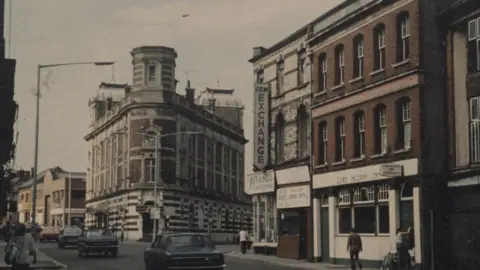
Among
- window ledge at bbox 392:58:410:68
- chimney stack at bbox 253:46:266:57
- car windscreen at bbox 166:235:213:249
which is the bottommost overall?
car windscreen at bbox 166:235:213:249

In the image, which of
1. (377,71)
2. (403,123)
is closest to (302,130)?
(377,71)

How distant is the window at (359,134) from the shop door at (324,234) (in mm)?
4252

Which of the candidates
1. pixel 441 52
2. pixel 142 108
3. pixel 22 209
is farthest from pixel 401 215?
pixel 22 209

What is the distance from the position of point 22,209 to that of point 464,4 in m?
134

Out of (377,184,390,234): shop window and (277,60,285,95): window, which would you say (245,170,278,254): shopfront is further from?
(377,184,390,234): shop window

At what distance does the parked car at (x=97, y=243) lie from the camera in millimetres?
42906

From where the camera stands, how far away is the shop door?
3991 centimetres

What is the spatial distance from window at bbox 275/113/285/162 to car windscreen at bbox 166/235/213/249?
66.2ft

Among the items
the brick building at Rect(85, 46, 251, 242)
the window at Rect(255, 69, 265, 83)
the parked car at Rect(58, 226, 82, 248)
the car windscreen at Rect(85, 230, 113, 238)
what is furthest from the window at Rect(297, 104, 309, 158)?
the brick building at Rect(85, 46, 251, 242)

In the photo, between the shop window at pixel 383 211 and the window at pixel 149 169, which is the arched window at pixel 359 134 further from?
the window at pixel 149 169

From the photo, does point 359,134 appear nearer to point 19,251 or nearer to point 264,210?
point 264,210

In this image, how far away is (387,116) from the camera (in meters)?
34.7

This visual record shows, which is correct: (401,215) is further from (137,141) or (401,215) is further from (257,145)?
(137,141)

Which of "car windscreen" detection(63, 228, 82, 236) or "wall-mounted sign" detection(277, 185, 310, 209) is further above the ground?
"wall-mounted sign" detection(277, 185, 310, 209)
